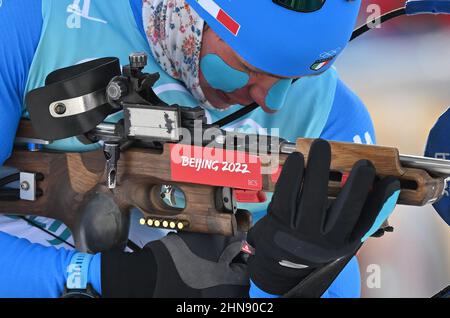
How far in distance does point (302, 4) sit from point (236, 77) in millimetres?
143

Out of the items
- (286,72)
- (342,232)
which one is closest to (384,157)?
(342,232)

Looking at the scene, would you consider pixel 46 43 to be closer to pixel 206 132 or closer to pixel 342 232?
pixel 206 132

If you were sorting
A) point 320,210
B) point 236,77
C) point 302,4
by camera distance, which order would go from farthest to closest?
point 236,77, point 302,4, point 320,210

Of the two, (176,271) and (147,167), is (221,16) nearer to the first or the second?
(147,167)

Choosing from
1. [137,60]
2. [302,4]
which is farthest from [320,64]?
[137,60]

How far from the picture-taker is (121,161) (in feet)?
3.16

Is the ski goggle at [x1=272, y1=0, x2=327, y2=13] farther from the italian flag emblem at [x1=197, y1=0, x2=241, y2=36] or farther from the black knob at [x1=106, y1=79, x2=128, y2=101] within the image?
the black knob at [x1=106, y1=79, x2=128, y2=101]

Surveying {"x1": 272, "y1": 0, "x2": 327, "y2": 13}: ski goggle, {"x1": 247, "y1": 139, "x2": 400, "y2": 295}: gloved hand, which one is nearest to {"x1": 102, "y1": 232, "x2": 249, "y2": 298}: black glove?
{"x1": 247, "y1": 139, "x2": 400, "y2": 295}: gloved hand

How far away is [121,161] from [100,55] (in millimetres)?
166

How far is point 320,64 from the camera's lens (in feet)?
3.12

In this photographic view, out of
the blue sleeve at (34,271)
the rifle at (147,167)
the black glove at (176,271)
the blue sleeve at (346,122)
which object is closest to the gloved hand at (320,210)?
the rifle at (147,167)

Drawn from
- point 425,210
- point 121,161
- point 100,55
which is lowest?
point 425,210

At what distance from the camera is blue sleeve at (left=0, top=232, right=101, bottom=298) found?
3.15 feet

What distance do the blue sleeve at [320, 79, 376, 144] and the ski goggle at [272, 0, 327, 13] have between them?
0.32 meters
